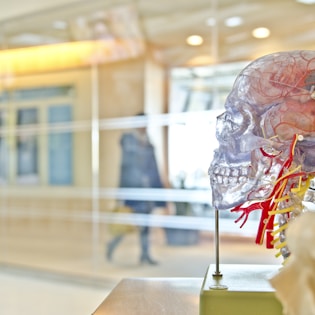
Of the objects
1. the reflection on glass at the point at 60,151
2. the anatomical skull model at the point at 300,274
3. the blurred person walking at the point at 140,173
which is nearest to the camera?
the anatomical skull model at the point at 300,274

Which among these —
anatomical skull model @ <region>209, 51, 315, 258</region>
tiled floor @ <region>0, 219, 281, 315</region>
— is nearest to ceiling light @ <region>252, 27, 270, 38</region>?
tiled floor @ <region>0, 219, 281, 315</region>

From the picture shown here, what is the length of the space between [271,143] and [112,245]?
19.5 feet

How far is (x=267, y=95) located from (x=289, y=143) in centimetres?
11

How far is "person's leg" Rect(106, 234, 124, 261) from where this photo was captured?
6.75 meters

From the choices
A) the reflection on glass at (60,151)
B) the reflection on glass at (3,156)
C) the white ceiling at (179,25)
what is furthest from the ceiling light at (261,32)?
the reflection on glass at (3,156)

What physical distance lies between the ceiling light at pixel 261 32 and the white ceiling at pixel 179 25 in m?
0.04

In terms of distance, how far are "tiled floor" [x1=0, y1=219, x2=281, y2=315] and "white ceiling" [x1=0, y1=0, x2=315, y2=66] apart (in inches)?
83.4

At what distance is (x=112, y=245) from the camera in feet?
22.4

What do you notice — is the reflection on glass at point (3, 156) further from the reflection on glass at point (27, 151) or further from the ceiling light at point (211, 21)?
the ceiling light at point (211, 21)

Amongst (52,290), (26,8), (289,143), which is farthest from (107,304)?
(26,8)

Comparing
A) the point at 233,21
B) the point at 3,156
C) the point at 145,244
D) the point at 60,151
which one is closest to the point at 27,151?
the point at 3,156

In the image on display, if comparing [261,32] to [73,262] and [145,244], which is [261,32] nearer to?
[145,244]

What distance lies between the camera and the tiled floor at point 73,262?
500cm

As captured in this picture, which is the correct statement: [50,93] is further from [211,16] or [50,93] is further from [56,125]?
[211,16]
